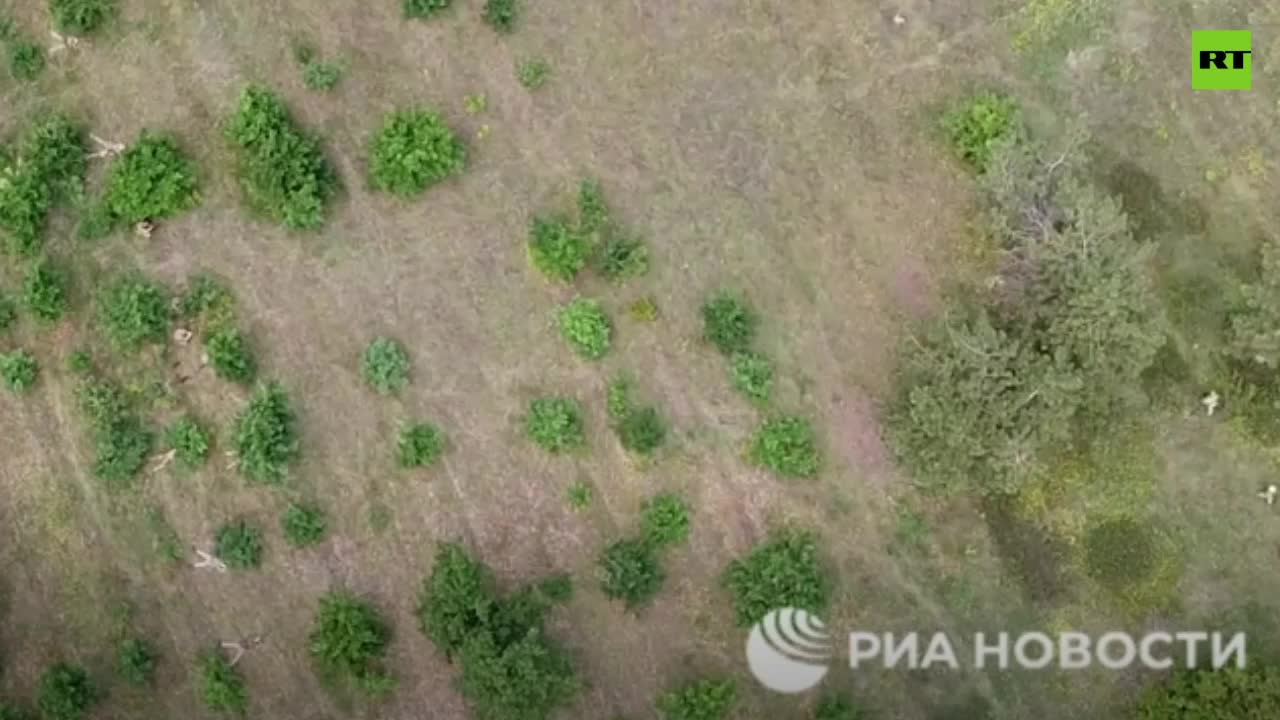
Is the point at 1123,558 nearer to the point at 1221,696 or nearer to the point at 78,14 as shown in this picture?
the point at 1221,696

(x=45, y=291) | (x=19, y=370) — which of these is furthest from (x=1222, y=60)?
(x=19, y=370)

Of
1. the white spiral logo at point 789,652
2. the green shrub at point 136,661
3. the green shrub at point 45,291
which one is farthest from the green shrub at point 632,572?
the green shrub at point 45,291

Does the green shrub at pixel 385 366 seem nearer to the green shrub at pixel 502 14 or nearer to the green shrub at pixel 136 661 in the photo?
the green shrub at pixel 502 14

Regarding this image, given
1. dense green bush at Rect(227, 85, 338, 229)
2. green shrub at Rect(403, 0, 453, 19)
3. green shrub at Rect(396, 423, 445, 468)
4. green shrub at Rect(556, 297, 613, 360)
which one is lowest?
green shrub at Rect(396, 423, 445, 468)

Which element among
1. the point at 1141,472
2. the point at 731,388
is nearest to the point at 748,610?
the point at 731,388

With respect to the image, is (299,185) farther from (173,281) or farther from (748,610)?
(748,610)

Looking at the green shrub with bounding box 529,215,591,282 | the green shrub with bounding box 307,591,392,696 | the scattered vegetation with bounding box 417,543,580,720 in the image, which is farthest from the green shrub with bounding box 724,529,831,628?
the green shrub with bounding box 307,591,392,696

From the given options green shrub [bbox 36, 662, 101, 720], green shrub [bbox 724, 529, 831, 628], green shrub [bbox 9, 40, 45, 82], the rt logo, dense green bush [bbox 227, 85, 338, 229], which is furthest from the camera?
green shrub [bbox 9, 40, 45, 82]

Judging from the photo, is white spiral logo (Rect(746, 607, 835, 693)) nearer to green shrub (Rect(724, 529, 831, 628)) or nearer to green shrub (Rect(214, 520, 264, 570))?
green shrub (Rect(724, 529, 831, 628))

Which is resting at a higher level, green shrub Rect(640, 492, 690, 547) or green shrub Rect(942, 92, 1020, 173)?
green shrub Rect(942, 92, 1020, 173)
